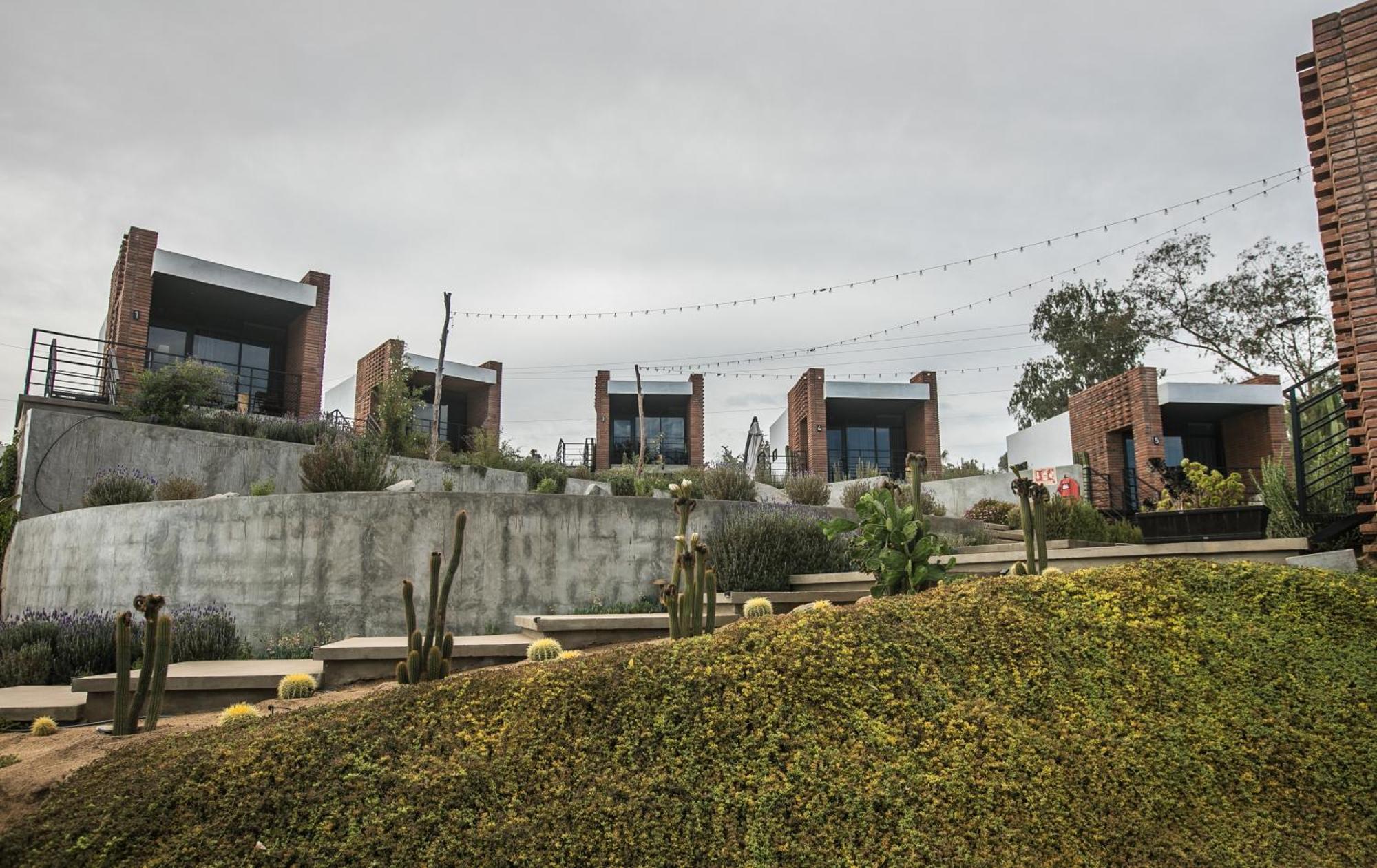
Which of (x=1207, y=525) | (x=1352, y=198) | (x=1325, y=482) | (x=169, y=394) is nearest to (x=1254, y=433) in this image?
(x=1325, y=482)

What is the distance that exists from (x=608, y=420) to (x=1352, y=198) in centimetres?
2214

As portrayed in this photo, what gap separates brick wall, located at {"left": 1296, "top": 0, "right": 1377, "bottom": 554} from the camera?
5.95 m

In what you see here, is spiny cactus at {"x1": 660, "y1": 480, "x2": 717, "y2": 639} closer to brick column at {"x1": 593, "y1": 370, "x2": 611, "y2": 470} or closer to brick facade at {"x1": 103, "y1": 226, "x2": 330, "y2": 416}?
brick facade at {"x1": 103, "y1": 226, "x2": 330, "y2": 416}

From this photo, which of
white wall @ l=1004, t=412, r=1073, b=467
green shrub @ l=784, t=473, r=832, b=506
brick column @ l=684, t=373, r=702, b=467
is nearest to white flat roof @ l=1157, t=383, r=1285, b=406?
white wall @ l=1004, t=412, r=1073, b=467

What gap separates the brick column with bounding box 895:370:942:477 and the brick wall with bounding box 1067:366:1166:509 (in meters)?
5.33

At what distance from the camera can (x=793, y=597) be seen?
7398mm

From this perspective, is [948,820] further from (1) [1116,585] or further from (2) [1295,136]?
(2) [1295,136]

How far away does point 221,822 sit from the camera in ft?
10.4

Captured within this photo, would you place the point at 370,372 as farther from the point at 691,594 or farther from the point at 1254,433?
the point at 1254,433

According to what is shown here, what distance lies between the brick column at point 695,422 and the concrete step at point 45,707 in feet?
67.8

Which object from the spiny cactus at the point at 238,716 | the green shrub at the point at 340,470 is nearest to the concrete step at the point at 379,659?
the spiny cactus at the point at 238,716

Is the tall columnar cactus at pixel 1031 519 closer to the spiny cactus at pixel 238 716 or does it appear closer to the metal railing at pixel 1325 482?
the metal railing at pixel 1325 482

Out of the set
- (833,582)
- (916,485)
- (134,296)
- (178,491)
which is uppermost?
(134,296)

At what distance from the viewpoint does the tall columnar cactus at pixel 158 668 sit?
4352mm
